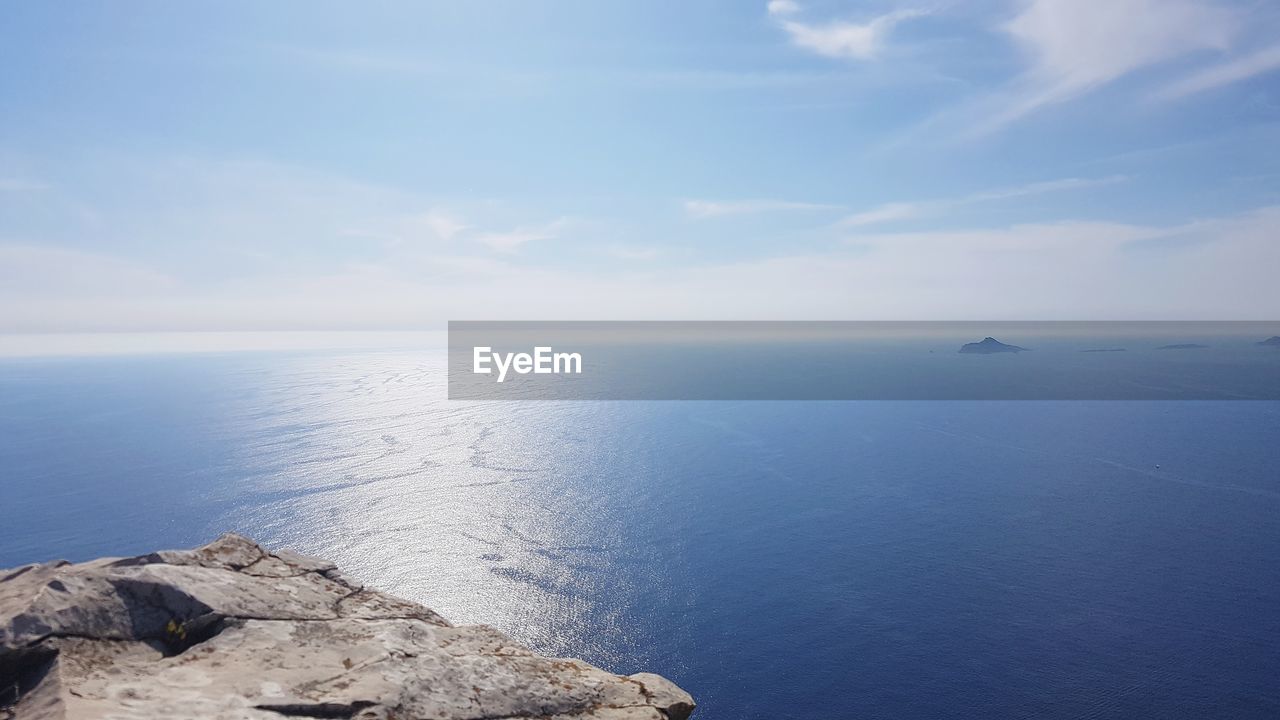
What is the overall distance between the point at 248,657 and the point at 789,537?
69298 millimetres

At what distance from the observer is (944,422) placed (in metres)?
147

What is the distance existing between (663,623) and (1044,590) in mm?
38778

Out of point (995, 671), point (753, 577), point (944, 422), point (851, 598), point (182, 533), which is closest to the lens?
point (995, 671)

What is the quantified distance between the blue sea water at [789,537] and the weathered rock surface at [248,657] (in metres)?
38.0

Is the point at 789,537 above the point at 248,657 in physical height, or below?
below

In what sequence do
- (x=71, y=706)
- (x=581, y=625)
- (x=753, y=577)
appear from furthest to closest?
(x=753, y=577)
(x=581, y=625)
(x=71, y=706)

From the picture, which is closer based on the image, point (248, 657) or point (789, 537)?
point (248, 657)

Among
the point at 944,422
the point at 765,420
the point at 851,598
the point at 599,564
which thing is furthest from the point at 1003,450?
the point at 599,564

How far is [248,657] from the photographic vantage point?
877 centimetres

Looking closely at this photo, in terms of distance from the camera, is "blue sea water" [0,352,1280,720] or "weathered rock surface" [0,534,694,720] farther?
"blue sea water" [0,352,1280,720]

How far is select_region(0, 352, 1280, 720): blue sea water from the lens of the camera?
44.9m

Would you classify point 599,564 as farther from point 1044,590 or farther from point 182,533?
point 182,533

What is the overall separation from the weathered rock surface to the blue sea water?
125 feet

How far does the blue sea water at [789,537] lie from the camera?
147 feet
